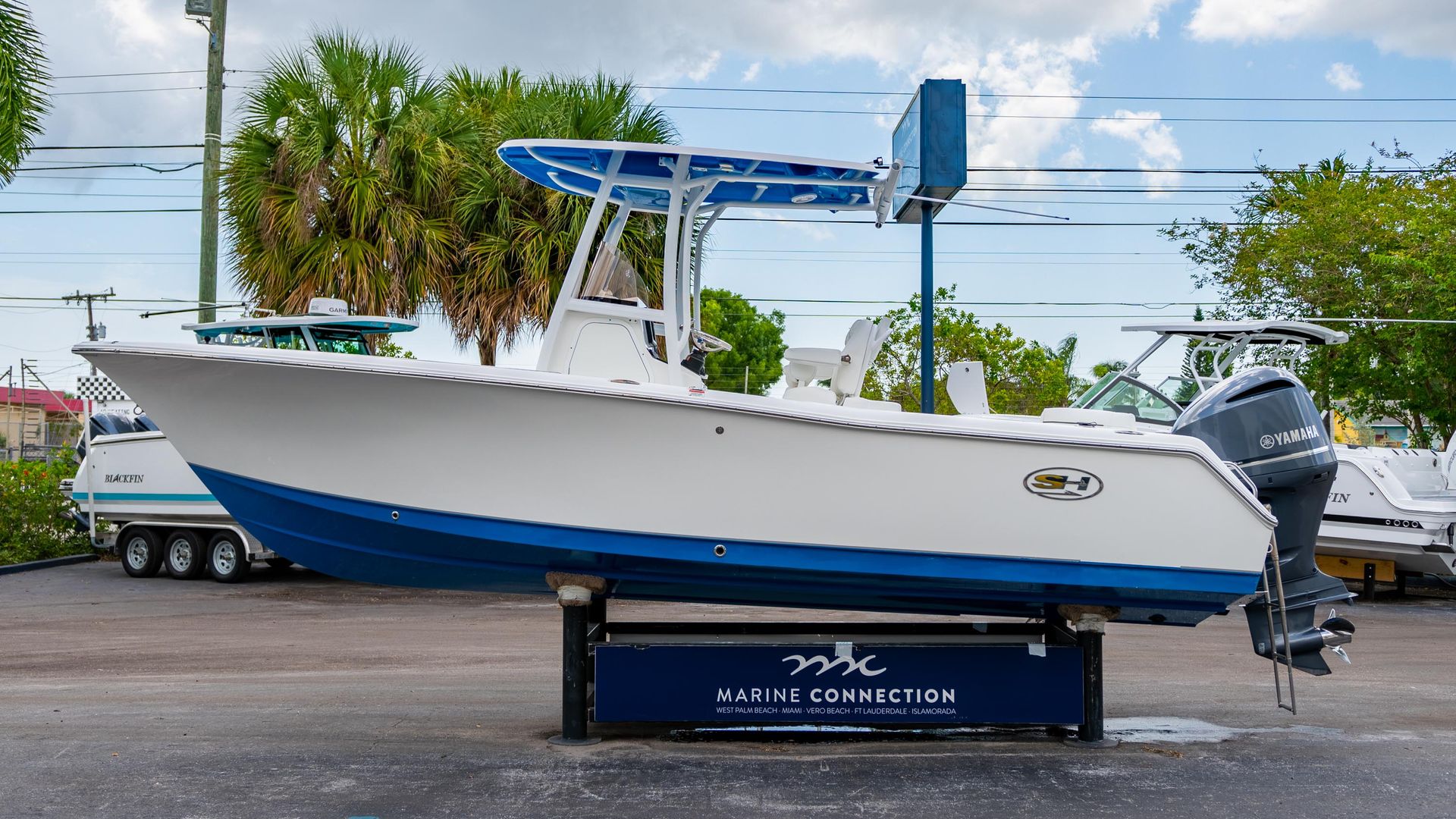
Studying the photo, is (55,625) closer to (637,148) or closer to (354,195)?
(354,195)

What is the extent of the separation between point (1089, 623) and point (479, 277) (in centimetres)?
909

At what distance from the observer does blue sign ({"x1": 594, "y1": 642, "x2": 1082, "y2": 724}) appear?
17.0 feet

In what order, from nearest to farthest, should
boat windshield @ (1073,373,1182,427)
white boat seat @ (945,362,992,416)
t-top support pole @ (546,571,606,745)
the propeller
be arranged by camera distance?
t-top support pole @ (546,571,606,745)
the propeller
white boat seat @ (945,362,992,416)
boat windshield @ (1073,373,1182,427)

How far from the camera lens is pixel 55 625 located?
9641 millimetres

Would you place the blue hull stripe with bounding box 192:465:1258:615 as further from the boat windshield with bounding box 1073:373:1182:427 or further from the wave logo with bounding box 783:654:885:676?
the boat windshield with bounding box 1073:373:1182:427

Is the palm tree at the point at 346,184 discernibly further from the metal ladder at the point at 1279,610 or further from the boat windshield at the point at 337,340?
the metal ladder at the point at 1279,610

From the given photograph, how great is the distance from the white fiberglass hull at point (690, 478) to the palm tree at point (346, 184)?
26.8 feet

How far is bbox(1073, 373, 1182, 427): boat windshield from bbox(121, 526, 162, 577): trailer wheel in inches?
454

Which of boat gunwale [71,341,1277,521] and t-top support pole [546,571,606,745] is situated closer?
boat gunwale [71,341,1277,521]

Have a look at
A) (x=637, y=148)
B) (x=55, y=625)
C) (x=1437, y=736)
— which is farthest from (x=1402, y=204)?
(x=55, y=625)

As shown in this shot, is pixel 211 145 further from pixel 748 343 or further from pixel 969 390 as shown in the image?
pixel 748 343

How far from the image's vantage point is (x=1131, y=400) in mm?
6066

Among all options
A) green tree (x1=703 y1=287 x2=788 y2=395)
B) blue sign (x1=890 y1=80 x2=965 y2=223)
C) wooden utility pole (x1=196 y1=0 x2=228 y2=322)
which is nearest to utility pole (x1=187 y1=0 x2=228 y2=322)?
wooden utility pole (x1=196 y1=0 x2=228 y2=322)

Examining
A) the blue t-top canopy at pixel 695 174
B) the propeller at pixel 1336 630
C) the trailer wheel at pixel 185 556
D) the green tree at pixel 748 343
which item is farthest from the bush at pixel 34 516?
the green tree at pixel 748 343
